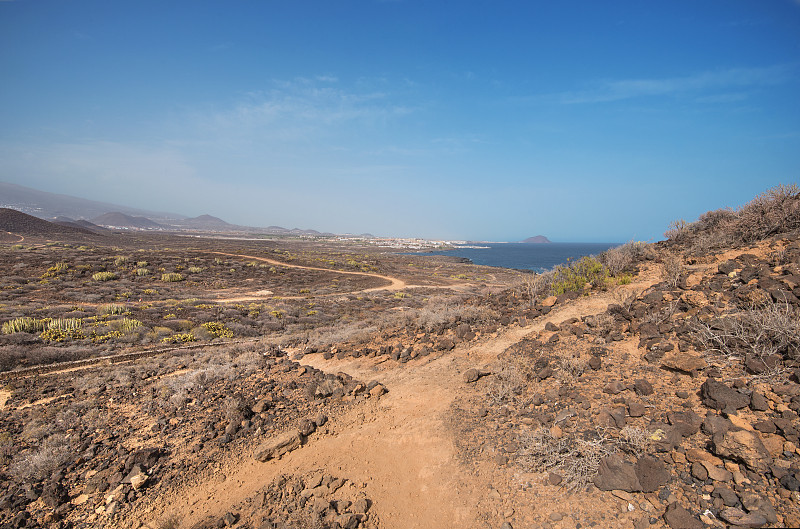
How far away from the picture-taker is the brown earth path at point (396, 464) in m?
4.40

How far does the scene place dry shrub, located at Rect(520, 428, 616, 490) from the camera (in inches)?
161

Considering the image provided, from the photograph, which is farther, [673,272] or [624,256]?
[624,256]

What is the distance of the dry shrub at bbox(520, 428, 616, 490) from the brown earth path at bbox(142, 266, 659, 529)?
2.57 ft

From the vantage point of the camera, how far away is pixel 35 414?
24.0ft

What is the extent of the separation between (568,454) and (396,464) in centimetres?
248

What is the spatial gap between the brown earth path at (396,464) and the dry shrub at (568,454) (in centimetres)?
78

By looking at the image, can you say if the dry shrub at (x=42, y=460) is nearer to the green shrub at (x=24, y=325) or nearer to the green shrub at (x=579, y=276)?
the green shrub at (x=24, y=325)

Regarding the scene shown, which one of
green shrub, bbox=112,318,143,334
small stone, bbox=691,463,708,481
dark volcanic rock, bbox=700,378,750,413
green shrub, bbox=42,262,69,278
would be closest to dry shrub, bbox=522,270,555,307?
dark volcanic rock, bbox=700,378,750,413

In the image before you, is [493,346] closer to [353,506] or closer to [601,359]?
[601,359]

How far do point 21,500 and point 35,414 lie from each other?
134 inches

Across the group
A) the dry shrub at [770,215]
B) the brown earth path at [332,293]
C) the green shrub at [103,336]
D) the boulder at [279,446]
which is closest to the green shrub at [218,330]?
the green shrub at [103,336]

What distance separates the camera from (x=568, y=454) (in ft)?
14.2

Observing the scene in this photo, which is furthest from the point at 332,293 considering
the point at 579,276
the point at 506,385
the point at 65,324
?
the point at 506,385

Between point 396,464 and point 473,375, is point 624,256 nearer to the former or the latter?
point 473,375
